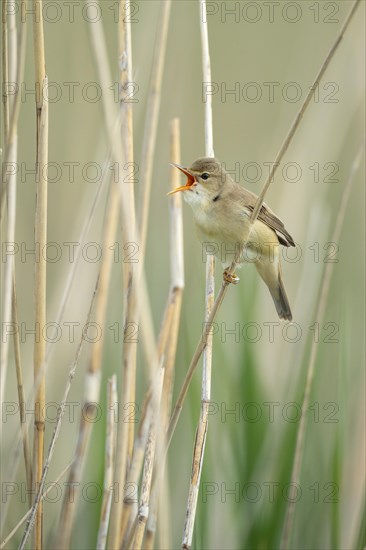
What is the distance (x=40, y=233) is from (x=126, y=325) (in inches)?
12.2

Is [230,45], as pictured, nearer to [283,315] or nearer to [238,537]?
[283,315]

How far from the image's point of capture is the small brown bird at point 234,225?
268cm

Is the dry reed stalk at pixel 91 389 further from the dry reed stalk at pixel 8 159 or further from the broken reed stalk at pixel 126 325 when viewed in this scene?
the dry reed stalk at pixel 8 159

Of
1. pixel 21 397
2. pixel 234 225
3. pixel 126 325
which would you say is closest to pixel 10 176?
pixel 126 325

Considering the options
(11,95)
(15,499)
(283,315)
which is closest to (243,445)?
(283,315)

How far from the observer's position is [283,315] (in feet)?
9.28

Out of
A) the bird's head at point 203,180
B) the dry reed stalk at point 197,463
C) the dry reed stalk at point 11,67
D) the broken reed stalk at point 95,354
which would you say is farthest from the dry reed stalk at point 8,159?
the bird's head at point 203,180

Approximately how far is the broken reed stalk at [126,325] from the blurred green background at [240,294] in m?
0.40

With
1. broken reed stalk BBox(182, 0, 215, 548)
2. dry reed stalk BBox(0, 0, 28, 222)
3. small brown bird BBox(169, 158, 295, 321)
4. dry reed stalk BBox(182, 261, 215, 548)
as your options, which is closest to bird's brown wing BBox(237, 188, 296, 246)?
small brown bird BBox(169, 158, 295, 321)

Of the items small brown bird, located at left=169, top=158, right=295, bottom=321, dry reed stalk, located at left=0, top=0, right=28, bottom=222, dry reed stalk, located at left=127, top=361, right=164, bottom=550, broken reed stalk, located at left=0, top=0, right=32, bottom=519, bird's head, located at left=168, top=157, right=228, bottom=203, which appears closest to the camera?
dry reed stalk, located at left=0, top=0, right=28, bottom=222

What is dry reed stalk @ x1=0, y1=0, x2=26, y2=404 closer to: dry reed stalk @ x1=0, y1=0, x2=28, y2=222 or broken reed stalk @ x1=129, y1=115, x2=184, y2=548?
dry reed stalk @ x1=0, y1=0, x2=28, y2=222

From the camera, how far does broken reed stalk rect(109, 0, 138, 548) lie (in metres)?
1.88

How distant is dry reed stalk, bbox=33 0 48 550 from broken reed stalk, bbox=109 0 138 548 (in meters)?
0.20

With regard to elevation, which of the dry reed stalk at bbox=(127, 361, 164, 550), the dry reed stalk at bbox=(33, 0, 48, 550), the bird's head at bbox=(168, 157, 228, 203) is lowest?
the dry reed stalk at bbox=(127, 361, 164, 550)
